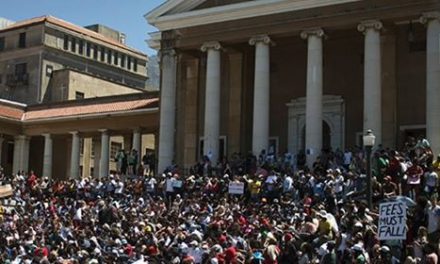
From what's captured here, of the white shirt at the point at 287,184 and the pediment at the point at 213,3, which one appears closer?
the white shirt at the point at 287,184

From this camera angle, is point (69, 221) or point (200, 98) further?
point (200, 98)

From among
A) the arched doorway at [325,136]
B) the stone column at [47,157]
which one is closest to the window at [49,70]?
the stone column at [47,157]

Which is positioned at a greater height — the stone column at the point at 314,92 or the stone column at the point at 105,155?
the stone column at the point at 314,92

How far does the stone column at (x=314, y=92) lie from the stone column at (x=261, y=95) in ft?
7.97

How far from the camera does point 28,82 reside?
72312 millimetres

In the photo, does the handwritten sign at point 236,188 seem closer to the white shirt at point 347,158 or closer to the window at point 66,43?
the white shirt at point 347,158

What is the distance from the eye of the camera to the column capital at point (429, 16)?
35781 mm

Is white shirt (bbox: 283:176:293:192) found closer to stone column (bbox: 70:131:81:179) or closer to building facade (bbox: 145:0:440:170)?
A: building facade (bbox: 145:0:440:170)

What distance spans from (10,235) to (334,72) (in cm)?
1918

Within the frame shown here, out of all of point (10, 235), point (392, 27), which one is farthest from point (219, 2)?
point (10, 235)

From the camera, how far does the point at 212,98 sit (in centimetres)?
4209

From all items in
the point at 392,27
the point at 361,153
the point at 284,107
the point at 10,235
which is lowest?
the point at 10,235

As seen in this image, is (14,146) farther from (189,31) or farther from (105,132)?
(189,31)

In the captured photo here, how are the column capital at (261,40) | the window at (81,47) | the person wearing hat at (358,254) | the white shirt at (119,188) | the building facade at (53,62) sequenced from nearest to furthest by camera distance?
1. the person wearing hat at (358,254)
2. the white shirt at (119,188)
3. the column capital at (261,40)
4. the building facade at (53,62)
5. the window at (81,47)
